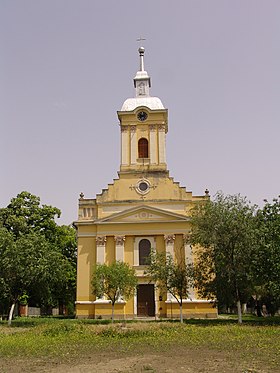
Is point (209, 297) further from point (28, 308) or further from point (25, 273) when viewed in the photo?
point (28, 308)

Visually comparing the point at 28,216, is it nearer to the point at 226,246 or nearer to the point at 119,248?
the point at 119,248

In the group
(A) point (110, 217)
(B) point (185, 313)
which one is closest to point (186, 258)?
(B) point (185, 313)

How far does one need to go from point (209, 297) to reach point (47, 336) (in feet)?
42.2

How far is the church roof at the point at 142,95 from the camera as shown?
43938mm

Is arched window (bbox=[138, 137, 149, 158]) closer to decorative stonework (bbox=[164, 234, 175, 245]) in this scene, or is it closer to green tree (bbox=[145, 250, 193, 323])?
decorative stonework (bbox=[164, 234, 175, 245])

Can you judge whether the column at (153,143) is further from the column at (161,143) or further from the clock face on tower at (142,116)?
the clock face on tower at (142,116)

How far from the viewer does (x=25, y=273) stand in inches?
1096

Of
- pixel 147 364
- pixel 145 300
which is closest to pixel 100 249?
pixel 145 300

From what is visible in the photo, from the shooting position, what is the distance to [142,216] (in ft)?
127

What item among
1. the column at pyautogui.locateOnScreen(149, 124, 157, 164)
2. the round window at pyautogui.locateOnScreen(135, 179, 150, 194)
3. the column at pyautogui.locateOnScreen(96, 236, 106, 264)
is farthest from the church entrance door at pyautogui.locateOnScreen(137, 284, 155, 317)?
the column at pyautogui.locateOnScreen(149, 124, 157, 164)

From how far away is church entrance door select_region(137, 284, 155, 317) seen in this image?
122ft

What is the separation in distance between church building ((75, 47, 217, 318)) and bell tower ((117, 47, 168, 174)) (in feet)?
0.32

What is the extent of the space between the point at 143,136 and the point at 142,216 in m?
8.86

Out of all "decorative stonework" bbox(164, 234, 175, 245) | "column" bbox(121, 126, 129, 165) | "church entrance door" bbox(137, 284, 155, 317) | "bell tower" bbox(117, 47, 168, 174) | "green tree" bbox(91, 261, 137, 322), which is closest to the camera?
"green tree" bbox(91, 261, 137, 322)
